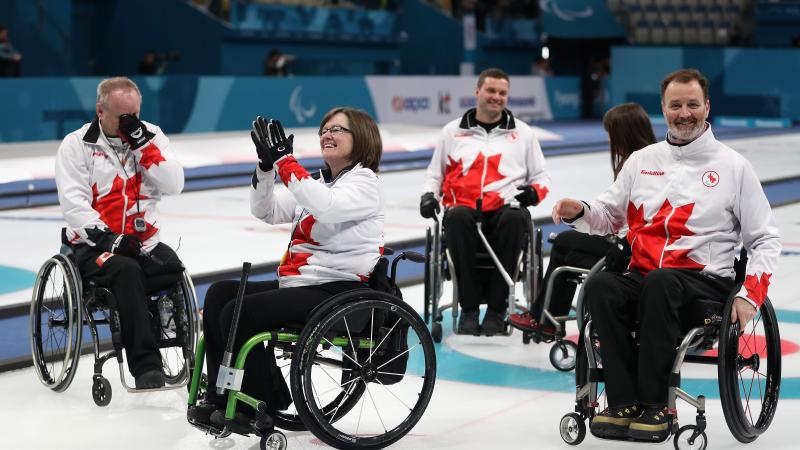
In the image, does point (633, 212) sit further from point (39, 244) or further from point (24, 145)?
point (24, 145)

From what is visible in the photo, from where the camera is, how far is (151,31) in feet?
75.0

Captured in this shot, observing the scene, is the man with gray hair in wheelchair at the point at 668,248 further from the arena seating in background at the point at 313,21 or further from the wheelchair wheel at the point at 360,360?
the arena seating in background at the point at 313,21

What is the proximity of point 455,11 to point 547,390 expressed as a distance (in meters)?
23.6

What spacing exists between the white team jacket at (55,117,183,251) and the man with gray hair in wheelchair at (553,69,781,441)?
1.64 m

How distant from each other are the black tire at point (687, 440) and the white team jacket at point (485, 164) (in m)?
2.19

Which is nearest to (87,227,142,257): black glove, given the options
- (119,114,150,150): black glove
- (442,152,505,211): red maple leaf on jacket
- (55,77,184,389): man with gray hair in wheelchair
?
(55,77,184,389): man with gray hair in wheelchair

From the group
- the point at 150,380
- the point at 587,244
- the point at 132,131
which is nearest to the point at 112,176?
the point at 132,131

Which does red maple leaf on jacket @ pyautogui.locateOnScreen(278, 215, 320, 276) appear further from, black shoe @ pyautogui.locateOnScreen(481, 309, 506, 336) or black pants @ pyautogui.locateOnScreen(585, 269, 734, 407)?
black shoe @ pyautogui.locateOnScreen(481, 309, 506, 336)

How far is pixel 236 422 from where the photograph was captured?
3852 mm

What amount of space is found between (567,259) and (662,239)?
4.09 feet

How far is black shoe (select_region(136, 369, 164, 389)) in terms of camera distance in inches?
179

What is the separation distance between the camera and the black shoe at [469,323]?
5742 mm

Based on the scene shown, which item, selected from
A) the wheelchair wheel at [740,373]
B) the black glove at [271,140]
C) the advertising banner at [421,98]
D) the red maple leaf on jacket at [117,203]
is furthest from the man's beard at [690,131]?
the advertising banner at [421,98]

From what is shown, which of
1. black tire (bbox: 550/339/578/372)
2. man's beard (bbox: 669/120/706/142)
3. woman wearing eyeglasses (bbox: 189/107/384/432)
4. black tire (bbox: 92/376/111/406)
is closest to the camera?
woman wearing eyeglasses (bbox: 189/107/384/432)
